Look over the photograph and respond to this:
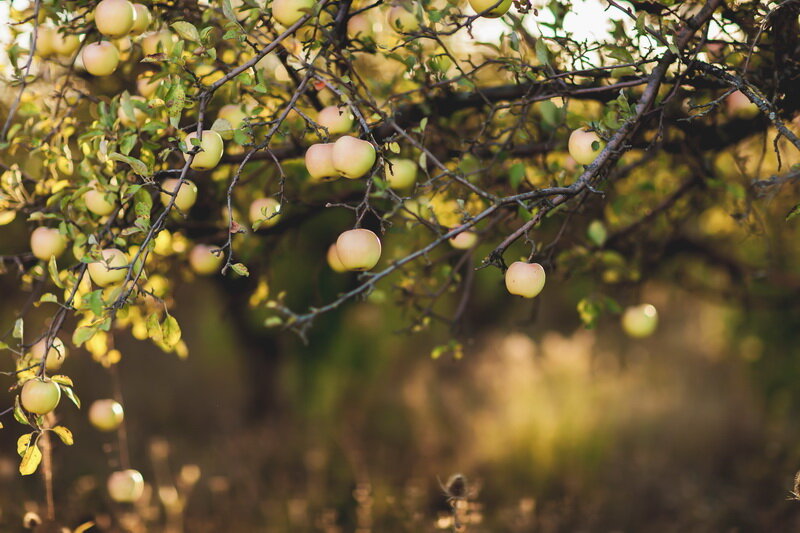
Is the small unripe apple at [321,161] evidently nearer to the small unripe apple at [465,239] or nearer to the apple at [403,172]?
the apple at [403,172]

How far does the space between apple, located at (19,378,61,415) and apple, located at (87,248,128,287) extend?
222 millimetres

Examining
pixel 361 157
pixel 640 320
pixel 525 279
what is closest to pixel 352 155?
pixel 361 157

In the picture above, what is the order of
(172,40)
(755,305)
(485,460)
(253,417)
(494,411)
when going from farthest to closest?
1. (253,417)
2. (494,411)
3. (485,460)
4. (755,305)
5. (172,40)

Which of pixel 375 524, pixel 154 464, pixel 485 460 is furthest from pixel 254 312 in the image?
pixel 375 524

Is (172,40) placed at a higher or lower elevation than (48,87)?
lower

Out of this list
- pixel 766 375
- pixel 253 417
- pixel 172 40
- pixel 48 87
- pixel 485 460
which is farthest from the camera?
pixel 253 417

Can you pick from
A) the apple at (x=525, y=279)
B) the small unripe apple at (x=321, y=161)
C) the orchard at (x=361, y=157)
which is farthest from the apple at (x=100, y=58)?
the apple at (x=525, y=279)

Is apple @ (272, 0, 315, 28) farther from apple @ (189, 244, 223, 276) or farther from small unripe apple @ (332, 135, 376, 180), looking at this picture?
apple @ (189, 244, 223, 276)

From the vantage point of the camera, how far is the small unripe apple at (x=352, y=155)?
52.1 inches

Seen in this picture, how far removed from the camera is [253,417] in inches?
279

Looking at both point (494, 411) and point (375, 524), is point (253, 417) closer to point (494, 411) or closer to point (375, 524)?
point (494, 411)

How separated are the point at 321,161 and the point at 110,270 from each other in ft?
1.56

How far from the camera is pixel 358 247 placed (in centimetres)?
143

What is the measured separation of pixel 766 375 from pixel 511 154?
552cm
